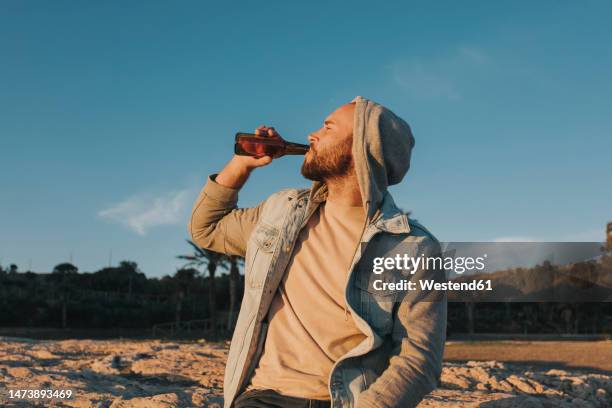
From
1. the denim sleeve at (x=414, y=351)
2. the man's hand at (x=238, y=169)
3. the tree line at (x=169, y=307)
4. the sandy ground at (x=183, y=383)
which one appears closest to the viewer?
the denim sleeve at (x=414, y=351)

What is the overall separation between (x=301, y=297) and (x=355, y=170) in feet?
1.82

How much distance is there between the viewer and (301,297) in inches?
95.0

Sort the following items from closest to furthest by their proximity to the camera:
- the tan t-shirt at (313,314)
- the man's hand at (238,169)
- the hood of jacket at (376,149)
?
the tan t-shirt at (313,314), the hood of jacket at (376,149), the man's hand at (238,169)

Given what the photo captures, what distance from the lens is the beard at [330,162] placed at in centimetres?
244

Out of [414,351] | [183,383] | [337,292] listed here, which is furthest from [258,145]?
[183,383]

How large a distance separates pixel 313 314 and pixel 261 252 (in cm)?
35

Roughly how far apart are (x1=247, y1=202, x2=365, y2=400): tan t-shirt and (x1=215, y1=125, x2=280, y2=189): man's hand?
1.18 feet

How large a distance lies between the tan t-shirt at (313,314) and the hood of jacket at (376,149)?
0.55 ft

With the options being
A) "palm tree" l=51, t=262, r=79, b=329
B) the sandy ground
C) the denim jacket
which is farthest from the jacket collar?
"palm tree" l=51, t=262, r=79, b=329

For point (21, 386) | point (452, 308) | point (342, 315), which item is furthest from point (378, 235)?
Result: point (452, 308)

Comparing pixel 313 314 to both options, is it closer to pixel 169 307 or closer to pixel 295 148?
pixel 295 148

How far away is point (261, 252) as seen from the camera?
2516 mm

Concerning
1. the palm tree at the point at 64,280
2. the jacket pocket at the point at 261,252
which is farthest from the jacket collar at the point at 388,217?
the palm tree at the point at 64,280

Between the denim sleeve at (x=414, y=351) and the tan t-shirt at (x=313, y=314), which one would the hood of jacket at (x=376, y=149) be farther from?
the denim sleeve at (x=414, y=351)
